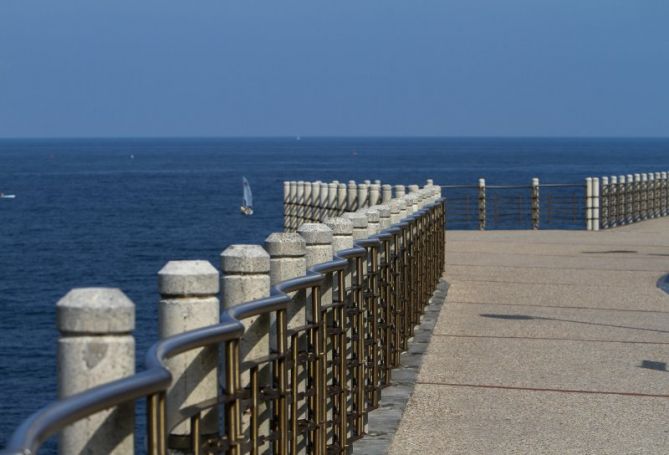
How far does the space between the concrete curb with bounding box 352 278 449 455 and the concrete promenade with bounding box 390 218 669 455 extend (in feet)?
0.27

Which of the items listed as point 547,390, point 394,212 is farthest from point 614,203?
point 547,390

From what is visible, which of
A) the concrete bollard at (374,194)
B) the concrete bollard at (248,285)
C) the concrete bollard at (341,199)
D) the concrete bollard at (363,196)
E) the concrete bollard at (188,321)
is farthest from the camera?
the concrete bollard at (341,199)

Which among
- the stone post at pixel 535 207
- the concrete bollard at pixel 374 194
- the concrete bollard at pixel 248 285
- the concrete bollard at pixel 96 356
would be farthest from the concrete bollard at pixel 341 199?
the concrete bollard at pixel 96 356

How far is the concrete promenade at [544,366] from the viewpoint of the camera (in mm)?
8508

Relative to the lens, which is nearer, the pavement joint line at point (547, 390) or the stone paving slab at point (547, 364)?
the pavement joint line at point (547, 390)

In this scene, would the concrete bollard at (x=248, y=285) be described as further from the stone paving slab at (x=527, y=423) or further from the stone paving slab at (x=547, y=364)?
the stone paving slab at (x=547, y=364)

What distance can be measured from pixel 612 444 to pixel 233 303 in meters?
3.26

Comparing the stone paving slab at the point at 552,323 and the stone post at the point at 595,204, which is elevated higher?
the stone paving slab at the point at 552,323

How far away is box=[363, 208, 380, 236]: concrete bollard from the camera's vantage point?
37.1 feet

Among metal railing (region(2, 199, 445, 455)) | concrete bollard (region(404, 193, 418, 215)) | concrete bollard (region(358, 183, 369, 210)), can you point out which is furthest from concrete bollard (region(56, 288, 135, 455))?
concrete bollard (region(358, 183, 369, 210))

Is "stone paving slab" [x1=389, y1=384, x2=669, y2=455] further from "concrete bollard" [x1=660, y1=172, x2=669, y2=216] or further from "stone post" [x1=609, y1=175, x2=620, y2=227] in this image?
"concrete bollard" [x1=660, y1=172, x2=669, y2=216]

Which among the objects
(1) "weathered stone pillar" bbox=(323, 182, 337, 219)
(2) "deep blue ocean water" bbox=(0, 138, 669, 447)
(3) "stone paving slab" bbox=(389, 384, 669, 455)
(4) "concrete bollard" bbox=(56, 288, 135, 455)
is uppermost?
(4) "concrete bollard" bbox=(56, 288, 135, 455)

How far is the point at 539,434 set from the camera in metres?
8.57

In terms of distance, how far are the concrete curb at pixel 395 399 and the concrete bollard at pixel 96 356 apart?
4.77 m
